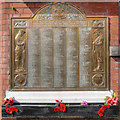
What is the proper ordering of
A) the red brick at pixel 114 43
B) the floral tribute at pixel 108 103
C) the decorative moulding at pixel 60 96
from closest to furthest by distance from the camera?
the floral tribute at pixel 108 103 < the decorative moulding at pixel 60 96 < the red brick at pixel 114 43

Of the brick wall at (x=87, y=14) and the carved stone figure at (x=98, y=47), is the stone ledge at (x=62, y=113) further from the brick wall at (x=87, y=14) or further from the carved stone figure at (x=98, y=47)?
the carved stone figure at (x=98, y=47)

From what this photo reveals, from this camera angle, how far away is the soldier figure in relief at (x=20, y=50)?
3816mm

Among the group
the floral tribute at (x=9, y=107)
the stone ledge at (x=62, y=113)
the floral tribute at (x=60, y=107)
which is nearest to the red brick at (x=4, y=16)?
the floral tribute at (x=9, y=107)

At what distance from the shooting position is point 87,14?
12.6 feet

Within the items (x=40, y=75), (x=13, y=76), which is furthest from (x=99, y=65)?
(x=13, y=76)

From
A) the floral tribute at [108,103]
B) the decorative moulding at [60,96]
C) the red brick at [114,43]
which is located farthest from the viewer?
the red brick at [114,43]

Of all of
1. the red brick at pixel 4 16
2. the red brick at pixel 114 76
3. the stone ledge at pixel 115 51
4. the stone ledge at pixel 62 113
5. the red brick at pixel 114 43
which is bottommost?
the stone ledge at pixel 62 113

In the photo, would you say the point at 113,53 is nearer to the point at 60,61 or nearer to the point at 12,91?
the point at 60,61

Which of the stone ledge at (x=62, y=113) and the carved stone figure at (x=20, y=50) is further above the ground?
the carved stone figure at (x=20, y=50)

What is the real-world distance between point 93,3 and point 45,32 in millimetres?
1613

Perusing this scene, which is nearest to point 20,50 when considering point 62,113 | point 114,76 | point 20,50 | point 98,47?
point 20,50

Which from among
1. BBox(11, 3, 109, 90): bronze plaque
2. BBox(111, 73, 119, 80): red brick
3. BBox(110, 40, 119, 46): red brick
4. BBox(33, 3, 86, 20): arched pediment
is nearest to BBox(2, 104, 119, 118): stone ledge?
BBox(11, 3, 109, 90): bronze plaque

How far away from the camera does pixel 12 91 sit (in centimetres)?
386

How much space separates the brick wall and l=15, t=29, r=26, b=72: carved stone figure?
267 millimetres
